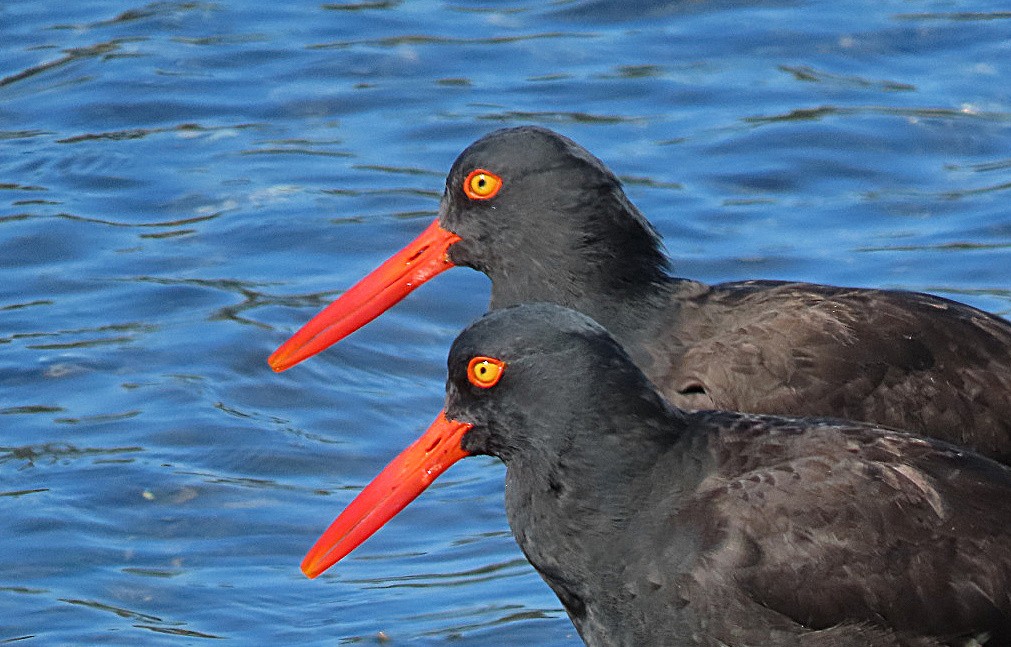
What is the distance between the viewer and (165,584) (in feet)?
26.3

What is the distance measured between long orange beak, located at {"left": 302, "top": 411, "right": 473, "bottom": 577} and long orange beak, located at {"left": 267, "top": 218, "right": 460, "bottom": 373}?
130 centimetres

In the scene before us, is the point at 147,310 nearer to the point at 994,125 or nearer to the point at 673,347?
the point at 673,347

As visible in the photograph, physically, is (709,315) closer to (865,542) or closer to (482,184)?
(482,184)

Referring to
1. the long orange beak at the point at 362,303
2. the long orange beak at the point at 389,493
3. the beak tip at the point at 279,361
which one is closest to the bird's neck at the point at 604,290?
the long orange beak at the point at 362,303

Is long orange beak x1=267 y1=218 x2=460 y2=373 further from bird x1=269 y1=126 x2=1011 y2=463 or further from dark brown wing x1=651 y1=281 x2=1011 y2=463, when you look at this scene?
dark brown wing x1=651 y1=281 x2=1011 y2=463

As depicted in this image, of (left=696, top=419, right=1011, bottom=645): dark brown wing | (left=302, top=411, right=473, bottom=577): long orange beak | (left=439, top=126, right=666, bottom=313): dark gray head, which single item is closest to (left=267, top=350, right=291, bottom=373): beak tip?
(left=439, top=126, right=666, bottom=313): dark gray head

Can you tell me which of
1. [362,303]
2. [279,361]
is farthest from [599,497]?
[279,361]

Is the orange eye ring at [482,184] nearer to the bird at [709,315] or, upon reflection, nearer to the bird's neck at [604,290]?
the bird at [709,315]

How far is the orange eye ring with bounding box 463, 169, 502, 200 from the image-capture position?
729cm

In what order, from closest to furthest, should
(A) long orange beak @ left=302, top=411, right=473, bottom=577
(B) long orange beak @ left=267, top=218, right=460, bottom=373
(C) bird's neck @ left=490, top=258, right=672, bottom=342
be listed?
1. (A) long orange beak @ left=302, top=411, right=473, bottom=577
2. (C) bird's neck @ left=490, top=258, right=672, bottom=342
3. (B) long orange beak @ left=267, top=218, right=460, bottom=373

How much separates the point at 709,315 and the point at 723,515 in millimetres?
1346

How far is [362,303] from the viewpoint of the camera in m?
7.77

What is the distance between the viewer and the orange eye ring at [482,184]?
729 cm

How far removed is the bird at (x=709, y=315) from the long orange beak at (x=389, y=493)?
3.24ft
